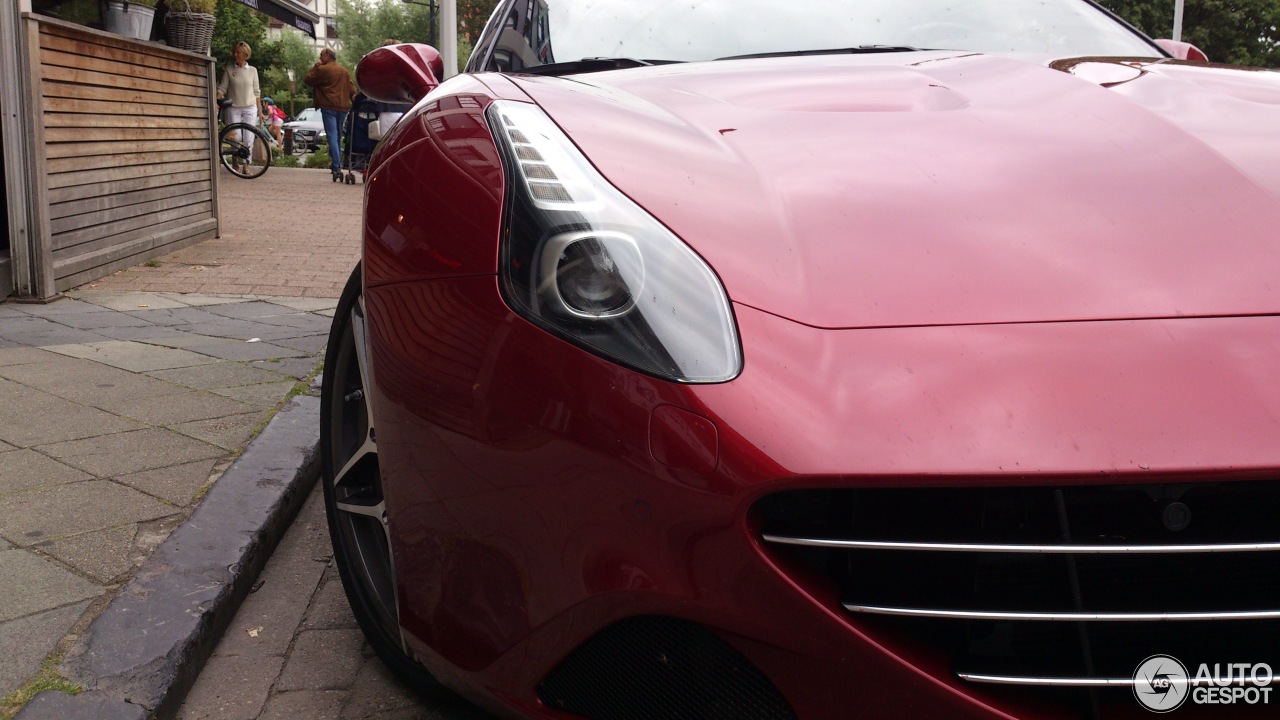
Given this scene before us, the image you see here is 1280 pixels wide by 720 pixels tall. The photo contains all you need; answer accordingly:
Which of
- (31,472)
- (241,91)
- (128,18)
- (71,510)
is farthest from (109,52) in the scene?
(241,91)

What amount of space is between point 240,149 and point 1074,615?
51.0 ft

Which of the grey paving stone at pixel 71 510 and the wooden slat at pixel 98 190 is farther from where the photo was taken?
the wooden slat at pixel 98 190

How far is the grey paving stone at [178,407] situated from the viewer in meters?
3.74

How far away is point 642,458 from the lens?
1.38 meters

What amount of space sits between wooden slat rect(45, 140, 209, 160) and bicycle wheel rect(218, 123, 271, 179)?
22.5 feet

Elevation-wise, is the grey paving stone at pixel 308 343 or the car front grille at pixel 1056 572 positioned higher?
the car front grille at pixel 1056 572

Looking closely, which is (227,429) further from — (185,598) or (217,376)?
(185,598)

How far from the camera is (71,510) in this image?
9.54 ft

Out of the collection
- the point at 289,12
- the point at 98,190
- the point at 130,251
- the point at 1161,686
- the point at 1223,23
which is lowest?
the point at 130,251

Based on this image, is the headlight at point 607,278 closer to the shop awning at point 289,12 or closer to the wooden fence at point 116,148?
the wooden fence at point 116,148

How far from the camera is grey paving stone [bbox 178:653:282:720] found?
217 centimetres

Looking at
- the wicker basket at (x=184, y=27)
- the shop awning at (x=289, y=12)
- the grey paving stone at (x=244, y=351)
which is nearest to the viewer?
the grey paving stone at (x=244, y=351)

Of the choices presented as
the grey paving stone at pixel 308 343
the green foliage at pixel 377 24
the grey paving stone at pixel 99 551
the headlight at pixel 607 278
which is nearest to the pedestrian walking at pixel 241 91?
the grey paving stone at pixel 308 343

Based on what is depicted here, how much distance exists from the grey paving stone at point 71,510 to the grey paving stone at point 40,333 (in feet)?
6.70
